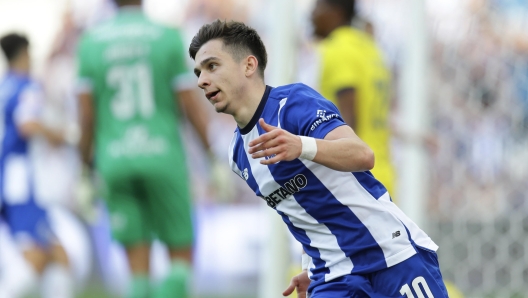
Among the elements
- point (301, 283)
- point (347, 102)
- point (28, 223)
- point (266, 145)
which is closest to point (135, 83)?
point (347, 102)

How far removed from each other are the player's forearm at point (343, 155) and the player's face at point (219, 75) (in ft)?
1.32

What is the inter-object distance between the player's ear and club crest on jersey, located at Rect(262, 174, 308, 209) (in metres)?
0.39

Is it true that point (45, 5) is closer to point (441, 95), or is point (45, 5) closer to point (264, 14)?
point (264, 14)

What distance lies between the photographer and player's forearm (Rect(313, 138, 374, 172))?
2.57m

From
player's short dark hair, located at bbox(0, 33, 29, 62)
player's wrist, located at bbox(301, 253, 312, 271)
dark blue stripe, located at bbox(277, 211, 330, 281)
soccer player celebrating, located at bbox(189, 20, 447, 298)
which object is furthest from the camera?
player's short dark hair, located at bbox(0, 33, 29, 62)

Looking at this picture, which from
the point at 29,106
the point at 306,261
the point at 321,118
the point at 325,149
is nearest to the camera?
the point at 325,149

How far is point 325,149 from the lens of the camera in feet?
8.41

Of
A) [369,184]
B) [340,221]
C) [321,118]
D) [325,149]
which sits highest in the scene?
[321,118]

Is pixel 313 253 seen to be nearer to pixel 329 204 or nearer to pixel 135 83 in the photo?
pixel 329 204

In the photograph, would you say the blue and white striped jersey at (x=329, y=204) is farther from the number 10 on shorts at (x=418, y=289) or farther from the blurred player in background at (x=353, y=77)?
the blurred player in background at (x=353, y=77)

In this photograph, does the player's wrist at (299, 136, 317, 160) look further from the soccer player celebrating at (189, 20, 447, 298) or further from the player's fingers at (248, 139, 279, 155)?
the soccer player celebrating at (189, 20, 447, 298)

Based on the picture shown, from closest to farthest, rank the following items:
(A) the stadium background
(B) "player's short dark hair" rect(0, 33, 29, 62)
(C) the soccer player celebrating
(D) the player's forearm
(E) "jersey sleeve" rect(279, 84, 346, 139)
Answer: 1. (D) the player's forearm
2. (E) "jersey sleeve" rect(279, 84, 346, 139)
3. (C) the soccer player celebrating
4. (A) the stadium background
5. (B) "player's short dark hair" rect(0, 33, 29, 62)

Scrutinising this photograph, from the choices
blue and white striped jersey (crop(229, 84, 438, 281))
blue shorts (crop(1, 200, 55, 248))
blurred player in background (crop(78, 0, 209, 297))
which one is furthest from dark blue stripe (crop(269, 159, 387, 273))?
blue shorts (crop(1, 200, 55, 248))

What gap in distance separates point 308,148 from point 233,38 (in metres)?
0.59
